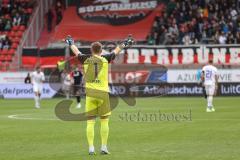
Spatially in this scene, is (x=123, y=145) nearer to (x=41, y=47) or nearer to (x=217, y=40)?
(x=217, y=40)

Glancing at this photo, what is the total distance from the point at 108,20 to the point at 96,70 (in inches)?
1671

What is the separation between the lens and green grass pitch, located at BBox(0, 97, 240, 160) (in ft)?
49.4

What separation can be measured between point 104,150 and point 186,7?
38519 millimetres

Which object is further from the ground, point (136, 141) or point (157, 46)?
point (157, 46)

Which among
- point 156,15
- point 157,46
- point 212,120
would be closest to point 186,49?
point 157,46

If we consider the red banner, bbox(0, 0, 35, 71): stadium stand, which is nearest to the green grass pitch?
bbox(0, 0, 35, 71): stadium stand

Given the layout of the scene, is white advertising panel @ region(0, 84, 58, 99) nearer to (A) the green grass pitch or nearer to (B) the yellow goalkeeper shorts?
(A) the green grass pitch

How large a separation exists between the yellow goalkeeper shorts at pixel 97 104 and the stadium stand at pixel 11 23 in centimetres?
3792

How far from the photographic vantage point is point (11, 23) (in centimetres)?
5778

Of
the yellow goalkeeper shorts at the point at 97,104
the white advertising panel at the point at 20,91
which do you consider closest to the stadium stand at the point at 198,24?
the white advertising panel at the point at 20,91

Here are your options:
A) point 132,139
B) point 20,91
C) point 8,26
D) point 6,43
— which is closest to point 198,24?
point 20,91

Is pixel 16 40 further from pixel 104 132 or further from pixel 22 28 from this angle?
pixel 104 132

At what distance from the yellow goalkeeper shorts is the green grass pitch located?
93cm

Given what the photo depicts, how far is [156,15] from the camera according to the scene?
55250 mm
